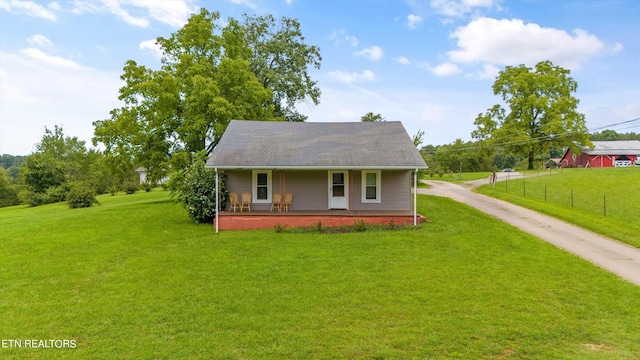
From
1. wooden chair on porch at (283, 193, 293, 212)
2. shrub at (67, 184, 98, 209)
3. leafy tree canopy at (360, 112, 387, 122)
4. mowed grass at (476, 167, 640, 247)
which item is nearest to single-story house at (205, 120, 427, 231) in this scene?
wooden chair on porch at (283, 193, 293, 212)

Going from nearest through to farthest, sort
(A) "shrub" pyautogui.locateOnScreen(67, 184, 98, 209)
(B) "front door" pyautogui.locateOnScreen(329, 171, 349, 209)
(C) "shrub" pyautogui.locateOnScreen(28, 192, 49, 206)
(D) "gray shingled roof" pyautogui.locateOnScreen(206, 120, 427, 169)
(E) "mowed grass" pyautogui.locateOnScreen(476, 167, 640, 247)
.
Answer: (D) "gray shingled roof" pyautogui.locateOnScreen(206, 120, 427, 169) < (E) "mowed grass" pyautogui.locateOnScreen(476, 167, 640, 247) < (B) "front door" pyautogui.locateOnScreen(329, 171, 349, 209) < (A) "shrub" pyautogui.locateOnScreen(67, 184, 98, 209) < (C) "shrub" pyautogui.locateOnScreen(28, 192, 49, 206)

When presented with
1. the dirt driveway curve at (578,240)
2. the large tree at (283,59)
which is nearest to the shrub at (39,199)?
the large tree at (283,59)

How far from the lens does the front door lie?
15133 millimetres

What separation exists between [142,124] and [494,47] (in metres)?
24.6

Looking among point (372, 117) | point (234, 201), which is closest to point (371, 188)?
point (234, 201)

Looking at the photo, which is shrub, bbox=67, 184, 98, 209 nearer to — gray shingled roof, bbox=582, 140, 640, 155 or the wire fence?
the wire fence

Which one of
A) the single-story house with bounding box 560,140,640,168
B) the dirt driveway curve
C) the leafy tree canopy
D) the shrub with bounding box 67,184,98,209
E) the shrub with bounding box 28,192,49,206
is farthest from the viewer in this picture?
the single-story house with bounding box 560,140,640,168

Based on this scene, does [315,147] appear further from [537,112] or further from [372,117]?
[537,112]

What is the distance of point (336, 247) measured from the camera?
34.3ft

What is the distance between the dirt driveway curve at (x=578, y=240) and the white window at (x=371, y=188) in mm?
5640

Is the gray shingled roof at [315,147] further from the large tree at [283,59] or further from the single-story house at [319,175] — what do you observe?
the large tree at [283,59]

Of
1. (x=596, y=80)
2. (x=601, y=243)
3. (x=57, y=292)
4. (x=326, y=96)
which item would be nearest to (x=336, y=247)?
(x=57, y=292)

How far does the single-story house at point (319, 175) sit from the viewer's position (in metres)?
13.6

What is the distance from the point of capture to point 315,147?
Answer: 15328 mm
